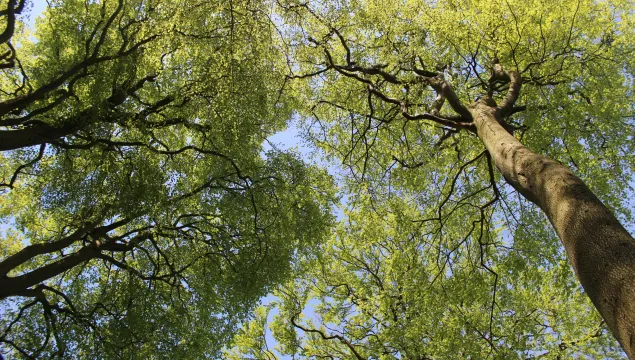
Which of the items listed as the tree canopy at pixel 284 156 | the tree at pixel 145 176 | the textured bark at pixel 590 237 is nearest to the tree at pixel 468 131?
the tree canopy at pixel 284 156

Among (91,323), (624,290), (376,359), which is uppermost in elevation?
(91,323)

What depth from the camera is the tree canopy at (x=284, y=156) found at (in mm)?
7441

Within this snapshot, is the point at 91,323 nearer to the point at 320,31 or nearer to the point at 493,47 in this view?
the point at 320,31

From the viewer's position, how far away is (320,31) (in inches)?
327

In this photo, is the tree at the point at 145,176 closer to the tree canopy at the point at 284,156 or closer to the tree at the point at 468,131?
the tree canopy at the point at 284,156

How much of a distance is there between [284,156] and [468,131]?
4.34 meters

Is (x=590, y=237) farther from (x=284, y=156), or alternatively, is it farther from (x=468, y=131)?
(x=284, y=156)

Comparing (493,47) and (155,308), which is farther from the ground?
(493,47)

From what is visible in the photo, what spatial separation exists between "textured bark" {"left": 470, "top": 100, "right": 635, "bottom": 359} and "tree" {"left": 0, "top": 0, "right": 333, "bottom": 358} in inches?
196

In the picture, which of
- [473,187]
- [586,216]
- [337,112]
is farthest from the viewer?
[337,112]

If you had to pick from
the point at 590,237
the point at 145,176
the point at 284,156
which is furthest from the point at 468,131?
the point at 145,176

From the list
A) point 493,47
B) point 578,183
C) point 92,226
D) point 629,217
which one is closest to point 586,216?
point 578,183

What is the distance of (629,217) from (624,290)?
773 centimetres

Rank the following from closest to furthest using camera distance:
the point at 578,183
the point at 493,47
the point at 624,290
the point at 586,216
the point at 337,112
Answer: the point at 624,290 → the point at 586,216 → the point at 578,183 → the point at 493,47 → the point at 337,112
